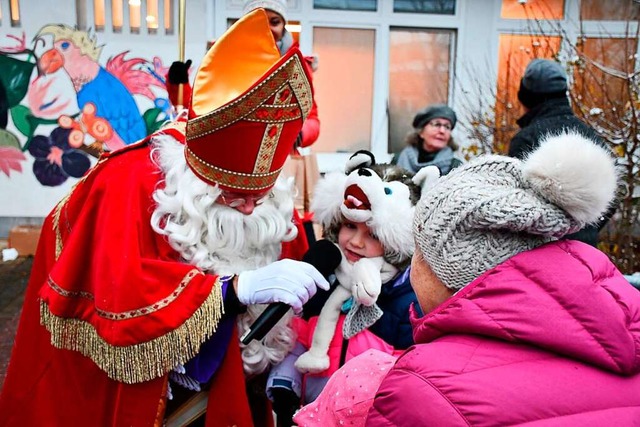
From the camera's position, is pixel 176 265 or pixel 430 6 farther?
pixel 430 6

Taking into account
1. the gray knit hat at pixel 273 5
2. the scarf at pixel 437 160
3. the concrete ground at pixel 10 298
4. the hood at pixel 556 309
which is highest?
the gray knit hat at pixel 273 5

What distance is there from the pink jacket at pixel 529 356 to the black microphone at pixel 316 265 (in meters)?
0.85

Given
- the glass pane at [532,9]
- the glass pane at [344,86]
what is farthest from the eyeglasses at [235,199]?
the glass pane at [532,9]

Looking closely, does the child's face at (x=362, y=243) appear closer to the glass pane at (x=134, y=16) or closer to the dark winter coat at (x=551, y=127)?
the dark winter coat at (x=551, y=127)

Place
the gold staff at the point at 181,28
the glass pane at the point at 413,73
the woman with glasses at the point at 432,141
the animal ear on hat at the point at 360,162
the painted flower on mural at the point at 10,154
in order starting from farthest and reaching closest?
1. the glass pane at the point at 413,73
2. the painted flower on mural at the point at 10,154
3. the woman with glasses at the point at 432,141
4. the gold staff at the point at 181,28
5. the animal ear on hat at the point at 360,162

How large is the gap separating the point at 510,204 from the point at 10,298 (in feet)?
18.6

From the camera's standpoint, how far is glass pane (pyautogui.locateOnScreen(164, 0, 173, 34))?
6.91 m

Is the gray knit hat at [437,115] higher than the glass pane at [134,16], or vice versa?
the glass pane at [134,16]

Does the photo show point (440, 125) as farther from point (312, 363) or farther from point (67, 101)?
point (67, 101)

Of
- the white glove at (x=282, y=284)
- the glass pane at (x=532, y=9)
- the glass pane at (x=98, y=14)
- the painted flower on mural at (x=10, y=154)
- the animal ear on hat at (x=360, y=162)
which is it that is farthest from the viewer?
the glass pane at (x=532, y=9)

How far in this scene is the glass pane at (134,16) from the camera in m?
6.87

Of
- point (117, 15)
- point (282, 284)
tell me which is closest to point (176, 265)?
point (282, 284)

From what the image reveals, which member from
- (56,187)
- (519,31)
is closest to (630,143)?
(519,31)

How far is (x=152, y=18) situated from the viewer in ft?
22.7
